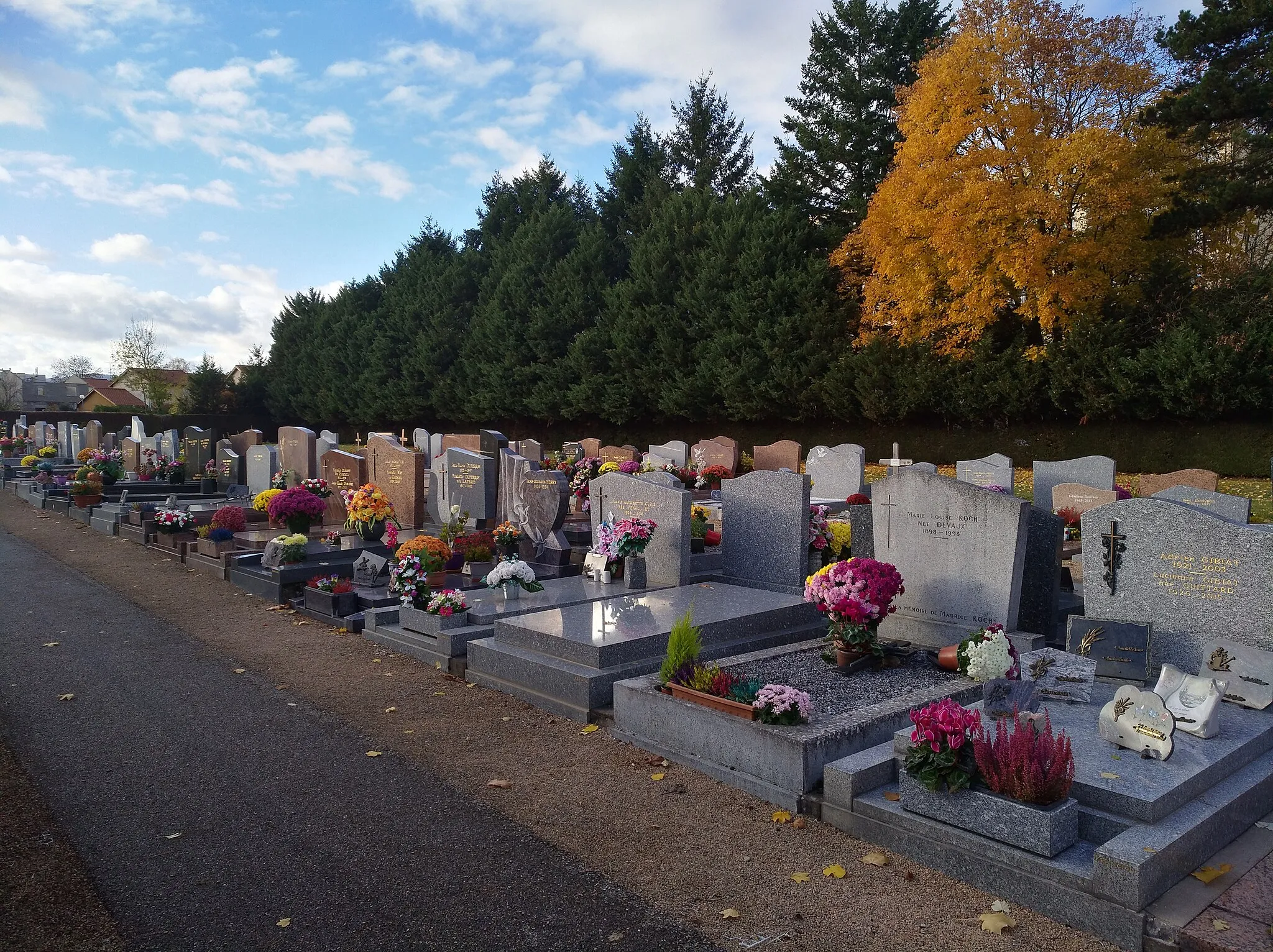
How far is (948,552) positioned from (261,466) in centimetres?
1608

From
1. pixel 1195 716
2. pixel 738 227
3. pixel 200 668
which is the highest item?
pixel 738 227

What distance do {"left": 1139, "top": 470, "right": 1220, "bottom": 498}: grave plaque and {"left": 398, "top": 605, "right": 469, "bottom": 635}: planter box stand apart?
10.2 meters

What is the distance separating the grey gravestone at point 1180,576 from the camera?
19.1ft

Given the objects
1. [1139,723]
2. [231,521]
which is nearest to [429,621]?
[1139,723]

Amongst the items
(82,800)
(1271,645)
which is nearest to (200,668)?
(82,800)

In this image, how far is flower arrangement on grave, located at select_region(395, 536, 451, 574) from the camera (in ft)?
31.5

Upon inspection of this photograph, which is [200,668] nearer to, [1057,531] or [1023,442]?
[1057,531]

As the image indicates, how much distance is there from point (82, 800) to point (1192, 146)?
26621 mm

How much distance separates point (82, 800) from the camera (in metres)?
4.98

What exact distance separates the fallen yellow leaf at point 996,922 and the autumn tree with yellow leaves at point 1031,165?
67.8 ft

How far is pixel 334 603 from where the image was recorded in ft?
31.6

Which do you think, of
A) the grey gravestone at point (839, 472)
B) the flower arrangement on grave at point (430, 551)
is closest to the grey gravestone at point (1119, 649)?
the flower arrangement on grave at point (430, 551)

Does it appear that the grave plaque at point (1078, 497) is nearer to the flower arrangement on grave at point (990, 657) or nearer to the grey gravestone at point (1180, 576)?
the grey gravestone at point (1180, 576)

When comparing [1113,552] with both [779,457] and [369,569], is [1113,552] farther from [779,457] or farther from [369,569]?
[779,457]
